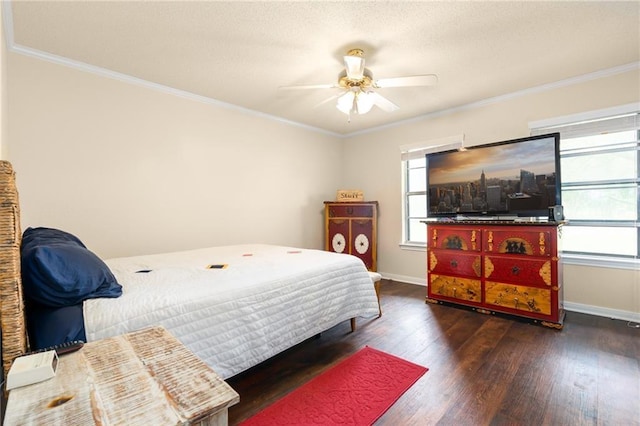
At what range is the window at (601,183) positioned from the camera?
9.58 feet

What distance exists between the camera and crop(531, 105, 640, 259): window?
2.92m

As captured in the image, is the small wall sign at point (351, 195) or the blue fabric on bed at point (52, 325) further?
the small wall sign at point (351, 195)

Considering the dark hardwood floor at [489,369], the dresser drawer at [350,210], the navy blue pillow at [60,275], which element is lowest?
the dark hardwood floor at [489,369]

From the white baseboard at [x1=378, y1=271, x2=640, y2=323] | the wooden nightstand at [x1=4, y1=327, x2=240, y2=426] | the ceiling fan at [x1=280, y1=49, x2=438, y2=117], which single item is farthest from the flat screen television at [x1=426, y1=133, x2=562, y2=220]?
the wooden nightstand at [x1=4, y1=327, x2=240, y2=426]

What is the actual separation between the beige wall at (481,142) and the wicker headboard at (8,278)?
4224 mm

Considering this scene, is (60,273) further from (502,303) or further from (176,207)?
(502,303)

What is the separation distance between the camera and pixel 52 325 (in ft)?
3.99

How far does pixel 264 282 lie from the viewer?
189 centimetres

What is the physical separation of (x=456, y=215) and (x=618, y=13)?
2.11 metres

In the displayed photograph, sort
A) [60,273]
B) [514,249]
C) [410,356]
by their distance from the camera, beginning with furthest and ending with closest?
1. [514,249]
2. [410,356]
3. [60,273]

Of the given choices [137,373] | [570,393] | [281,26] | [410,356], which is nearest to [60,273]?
[137,373]

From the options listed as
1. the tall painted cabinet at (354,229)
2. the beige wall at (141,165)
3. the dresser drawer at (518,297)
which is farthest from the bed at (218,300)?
the tall painted cabinet at (354,229)

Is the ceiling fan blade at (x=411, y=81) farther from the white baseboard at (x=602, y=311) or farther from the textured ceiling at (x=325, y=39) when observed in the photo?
the white baseboard at (x=602, y=311)

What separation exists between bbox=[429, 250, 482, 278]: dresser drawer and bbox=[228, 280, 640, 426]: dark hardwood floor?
461 millimetres
